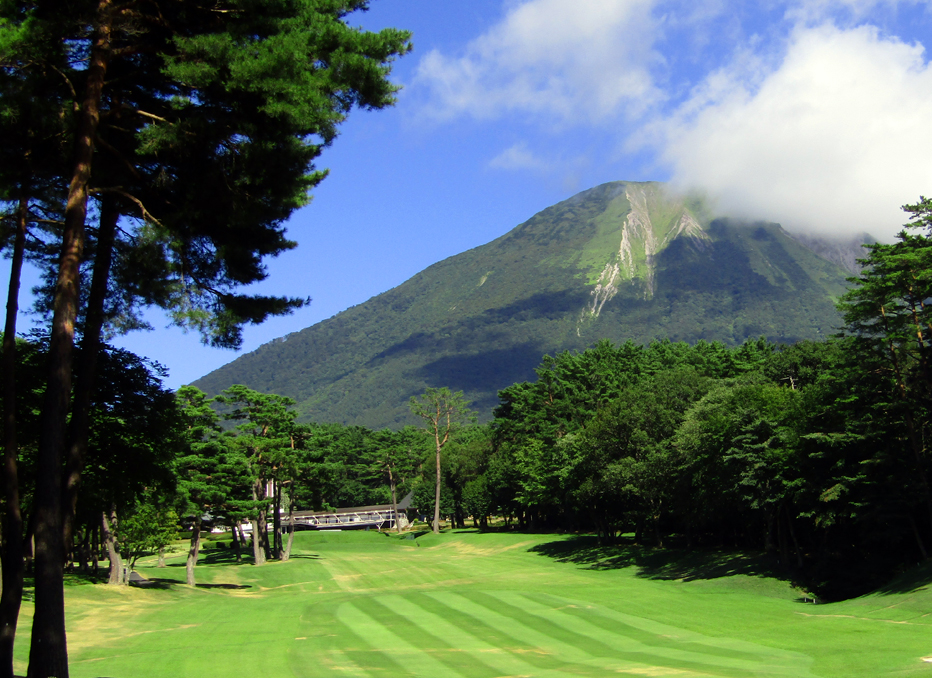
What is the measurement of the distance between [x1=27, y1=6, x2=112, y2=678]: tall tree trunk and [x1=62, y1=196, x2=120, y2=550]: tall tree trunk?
1.06 meters

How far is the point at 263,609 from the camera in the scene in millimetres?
35812

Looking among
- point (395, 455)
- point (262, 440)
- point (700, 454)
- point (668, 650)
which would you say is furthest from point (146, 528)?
point (395, 455)

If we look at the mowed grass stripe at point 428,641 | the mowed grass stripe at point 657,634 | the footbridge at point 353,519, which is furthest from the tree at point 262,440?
the footbridge at point 353,519

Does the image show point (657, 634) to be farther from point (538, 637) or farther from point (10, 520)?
point (10, 520)

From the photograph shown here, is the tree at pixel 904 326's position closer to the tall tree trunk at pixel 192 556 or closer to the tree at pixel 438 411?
the tall tree trunk at pixel 192 556

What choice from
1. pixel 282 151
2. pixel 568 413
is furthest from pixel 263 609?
pixel 568 413

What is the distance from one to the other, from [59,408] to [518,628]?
19.1 meters

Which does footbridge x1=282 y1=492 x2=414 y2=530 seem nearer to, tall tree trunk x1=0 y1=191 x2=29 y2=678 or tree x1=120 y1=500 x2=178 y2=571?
tree x1=120 y1=500 x2=178 y2=571

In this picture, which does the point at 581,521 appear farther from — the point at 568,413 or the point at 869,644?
the point at 869,644

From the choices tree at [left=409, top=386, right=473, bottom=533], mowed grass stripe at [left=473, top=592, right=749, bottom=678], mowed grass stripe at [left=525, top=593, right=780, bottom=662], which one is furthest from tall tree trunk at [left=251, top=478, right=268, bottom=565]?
mowed grass stripe at [left=525, top=593, right=780, bottom=662]

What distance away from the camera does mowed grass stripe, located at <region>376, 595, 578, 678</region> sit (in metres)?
20.0

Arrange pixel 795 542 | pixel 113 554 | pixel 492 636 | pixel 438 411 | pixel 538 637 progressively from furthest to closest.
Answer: pixel 438 411, pixel 113 554, pixel 795 542, pixel 492 636, pixel 538 637

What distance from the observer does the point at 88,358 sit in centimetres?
1427

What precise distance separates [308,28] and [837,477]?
1245 inches
